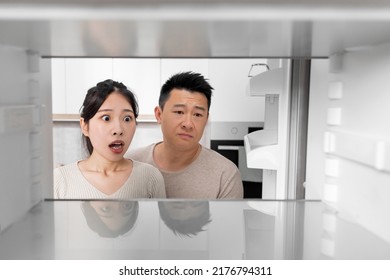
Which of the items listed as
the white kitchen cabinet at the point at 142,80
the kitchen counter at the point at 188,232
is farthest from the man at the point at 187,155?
the kitchen counter at the point at 188,232

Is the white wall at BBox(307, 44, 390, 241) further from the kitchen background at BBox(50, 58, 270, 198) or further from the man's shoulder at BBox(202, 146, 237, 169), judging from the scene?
the kitchen background at BBox(50, 58, 270, 198)

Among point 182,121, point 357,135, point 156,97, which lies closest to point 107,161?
point 182,121

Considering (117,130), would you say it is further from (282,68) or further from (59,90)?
(282,68)

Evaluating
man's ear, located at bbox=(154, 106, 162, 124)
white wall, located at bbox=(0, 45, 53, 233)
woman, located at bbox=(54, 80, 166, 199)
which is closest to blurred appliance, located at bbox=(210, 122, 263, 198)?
man's ear, located at bbox=(154, 106, 162, 124)

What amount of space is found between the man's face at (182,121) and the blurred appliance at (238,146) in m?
0.24

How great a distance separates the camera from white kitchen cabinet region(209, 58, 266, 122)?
2.31m

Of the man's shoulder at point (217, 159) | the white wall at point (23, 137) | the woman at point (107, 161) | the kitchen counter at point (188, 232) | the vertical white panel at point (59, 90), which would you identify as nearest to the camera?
the kitchen counter at point (188, 232)

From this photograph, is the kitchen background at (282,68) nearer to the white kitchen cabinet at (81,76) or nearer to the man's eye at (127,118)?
the man's eye at (127,118)

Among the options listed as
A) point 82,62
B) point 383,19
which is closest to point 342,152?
point 383,19

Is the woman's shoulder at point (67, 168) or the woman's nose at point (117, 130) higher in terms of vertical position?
the woman's nose at point (117, 130)

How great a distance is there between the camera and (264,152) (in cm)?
128

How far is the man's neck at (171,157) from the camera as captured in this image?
6.19ft

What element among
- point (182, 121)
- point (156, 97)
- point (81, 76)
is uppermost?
point (81, 76)

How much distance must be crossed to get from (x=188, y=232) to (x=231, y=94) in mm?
1613
